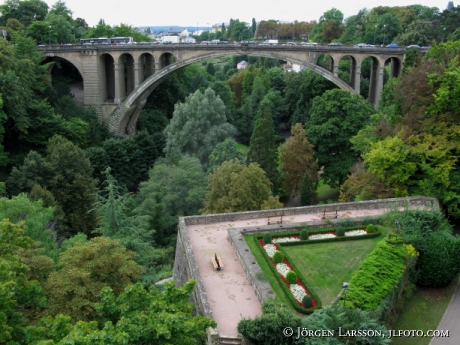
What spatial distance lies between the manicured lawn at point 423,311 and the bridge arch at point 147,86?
104ft

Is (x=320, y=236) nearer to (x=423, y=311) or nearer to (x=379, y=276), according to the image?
(x=379, y=276)

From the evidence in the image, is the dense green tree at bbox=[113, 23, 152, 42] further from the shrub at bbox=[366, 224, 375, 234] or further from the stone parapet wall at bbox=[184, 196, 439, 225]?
the shrub at bbox=[366, 224, 375, 234]

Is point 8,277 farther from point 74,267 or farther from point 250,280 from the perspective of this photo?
point 250,280

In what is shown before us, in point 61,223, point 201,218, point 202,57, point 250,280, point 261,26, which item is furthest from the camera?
point 261,26

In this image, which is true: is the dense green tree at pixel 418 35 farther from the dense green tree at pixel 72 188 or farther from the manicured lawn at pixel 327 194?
the dense green tree at pixel 72 188

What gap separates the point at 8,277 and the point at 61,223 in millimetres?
19614

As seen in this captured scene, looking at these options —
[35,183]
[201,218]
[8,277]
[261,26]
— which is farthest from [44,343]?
[261,26]

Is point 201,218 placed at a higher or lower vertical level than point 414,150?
lower

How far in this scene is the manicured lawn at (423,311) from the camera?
1550cm

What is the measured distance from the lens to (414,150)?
23422 mm

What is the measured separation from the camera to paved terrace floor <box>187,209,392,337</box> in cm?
1529

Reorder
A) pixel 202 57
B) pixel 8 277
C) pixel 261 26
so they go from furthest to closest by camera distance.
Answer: pixel 261 26, pixel 202 57, pixel 8 277

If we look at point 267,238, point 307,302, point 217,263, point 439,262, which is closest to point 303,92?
point 267,238

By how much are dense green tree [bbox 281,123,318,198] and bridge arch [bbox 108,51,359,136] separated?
1345 cm
